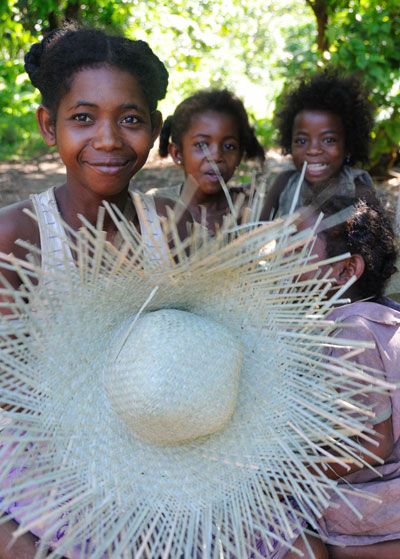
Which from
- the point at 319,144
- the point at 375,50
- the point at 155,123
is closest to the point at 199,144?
the point at 319,144

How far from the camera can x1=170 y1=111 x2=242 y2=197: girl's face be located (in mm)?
2982

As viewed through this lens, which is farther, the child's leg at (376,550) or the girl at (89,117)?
the girl at (89,117)

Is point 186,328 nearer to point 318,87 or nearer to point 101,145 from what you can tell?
point 101,145

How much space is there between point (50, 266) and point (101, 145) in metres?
0.50

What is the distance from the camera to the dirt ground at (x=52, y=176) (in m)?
4.98

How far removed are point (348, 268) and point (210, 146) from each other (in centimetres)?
146

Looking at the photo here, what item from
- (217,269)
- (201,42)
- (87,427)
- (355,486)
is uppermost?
(201,42)

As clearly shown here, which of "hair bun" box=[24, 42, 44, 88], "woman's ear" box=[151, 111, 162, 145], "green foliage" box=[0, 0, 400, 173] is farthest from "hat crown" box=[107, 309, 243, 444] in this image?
"green foliage" box=[0, 0, 400, 173]

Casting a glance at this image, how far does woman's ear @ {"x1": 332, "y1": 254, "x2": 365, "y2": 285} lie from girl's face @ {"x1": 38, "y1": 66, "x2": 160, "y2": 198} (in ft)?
1.82

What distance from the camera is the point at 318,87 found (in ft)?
10.3

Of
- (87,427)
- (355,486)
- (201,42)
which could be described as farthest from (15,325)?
(201,42)

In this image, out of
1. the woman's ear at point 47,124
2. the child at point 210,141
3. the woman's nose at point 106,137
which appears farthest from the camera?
the child at point 210,141

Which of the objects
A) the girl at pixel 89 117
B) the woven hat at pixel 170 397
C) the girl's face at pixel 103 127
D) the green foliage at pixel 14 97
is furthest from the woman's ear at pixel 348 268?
the green foliage at pixel 14 97

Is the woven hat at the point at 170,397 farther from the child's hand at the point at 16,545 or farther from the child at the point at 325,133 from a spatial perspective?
the child at the point at 325,133
